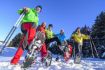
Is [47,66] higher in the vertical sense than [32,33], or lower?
lower

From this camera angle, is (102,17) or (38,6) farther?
(102,17)

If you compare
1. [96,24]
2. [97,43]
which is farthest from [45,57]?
[96,24]

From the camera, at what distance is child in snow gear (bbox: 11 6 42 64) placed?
10955 millimetres

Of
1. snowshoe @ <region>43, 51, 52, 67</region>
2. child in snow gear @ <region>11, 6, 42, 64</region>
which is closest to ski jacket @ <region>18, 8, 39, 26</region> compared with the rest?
child in snow gear @ <region>11, 6, 42, 64</region>

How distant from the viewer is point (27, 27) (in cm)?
1130

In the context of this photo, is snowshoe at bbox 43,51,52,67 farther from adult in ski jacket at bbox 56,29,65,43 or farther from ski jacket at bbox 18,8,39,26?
adult in ski jacket at bbox 56,29,65,43

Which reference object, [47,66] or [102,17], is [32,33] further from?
[102,17]

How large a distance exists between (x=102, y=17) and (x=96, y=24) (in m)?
1.26

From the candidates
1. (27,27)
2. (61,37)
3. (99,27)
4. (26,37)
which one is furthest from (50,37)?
(99,27)

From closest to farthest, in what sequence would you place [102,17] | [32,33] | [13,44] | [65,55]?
[32,33] < [65,55] < [102,17] < [13,44]

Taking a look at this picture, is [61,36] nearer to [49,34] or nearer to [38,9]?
[49,34]

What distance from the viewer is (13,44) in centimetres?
6569

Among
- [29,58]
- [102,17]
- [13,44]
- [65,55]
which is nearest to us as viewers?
[29,58]

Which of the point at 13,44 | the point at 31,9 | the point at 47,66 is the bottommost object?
the point at 47,66
